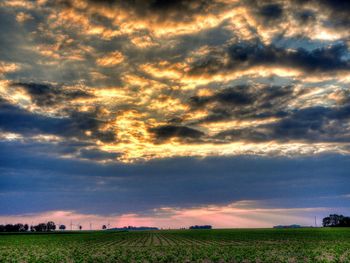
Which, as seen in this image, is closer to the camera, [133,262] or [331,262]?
[331,262]

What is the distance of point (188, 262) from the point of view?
34938mm

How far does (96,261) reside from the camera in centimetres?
3725

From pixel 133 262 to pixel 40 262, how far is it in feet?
31.3

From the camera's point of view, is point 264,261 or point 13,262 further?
point 13,262

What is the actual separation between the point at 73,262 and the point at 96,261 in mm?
2232

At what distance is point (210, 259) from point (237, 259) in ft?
8.74

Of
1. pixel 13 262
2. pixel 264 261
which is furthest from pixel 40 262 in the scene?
pixel 264 261

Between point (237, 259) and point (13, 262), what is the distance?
22.7m

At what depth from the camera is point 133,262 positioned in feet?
117

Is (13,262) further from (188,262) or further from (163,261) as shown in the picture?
(188,262)

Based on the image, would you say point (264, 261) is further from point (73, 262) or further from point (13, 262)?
point (13, 262)

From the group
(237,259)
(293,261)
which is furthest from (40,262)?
(293,261)

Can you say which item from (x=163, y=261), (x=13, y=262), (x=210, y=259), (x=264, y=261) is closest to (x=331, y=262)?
(x=264, y=261)

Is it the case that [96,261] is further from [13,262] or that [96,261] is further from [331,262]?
[331,262]
